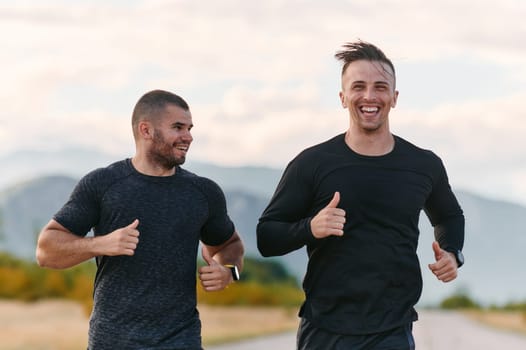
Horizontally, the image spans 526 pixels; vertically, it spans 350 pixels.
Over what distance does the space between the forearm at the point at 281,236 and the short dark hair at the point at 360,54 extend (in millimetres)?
938

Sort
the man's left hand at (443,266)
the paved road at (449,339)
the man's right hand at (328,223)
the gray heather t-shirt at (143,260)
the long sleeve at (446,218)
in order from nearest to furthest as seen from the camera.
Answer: the man's right hand at (328,223) → the gray heather t-shirt at (143,260) → the man's left hand at (443,266) → the long sleeve at (446,218) → the paved road at (449,339)

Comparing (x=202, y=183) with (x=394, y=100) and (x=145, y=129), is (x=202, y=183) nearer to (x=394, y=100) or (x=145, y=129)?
(x=145, y=129)

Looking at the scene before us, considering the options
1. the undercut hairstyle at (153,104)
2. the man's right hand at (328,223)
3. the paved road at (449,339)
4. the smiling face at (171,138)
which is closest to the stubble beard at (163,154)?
the smiling face at (171,138)

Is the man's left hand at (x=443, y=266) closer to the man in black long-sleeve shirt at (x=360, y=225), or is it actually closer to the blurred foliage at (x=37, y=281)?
the man in black long-sleeve shirt at (x=360, y=225)

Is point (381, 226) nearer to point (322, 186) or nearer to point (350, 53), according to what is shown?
point (322, 186)

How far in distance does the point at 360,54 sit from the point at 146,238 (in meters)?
1.57

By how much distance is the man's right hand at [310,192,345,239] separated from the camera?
602 centimetres

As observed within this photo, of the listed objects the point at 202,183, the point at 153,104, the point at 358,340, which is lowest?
the point at 358,340

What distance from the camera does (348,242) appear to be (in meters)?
6.29

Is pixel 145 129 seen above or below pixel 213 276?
above

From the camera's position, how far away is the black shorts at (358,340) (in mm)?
6316

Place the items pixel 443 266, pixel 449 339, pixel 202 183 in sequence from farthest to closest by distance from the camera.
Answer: pixel 449 339, pixel 443 266, pixel 202 183

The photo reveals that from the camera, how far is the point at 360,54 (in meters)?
6.56

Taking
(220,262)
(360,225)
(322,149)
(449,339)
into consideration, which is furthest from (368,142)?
(449,339)
